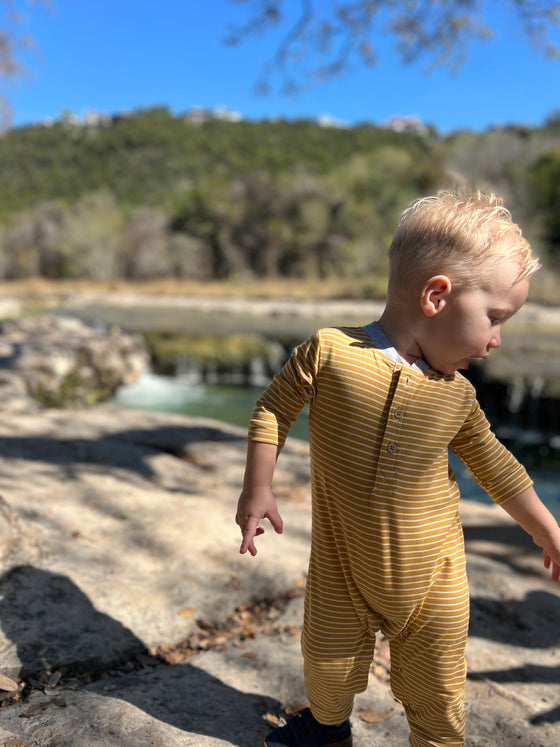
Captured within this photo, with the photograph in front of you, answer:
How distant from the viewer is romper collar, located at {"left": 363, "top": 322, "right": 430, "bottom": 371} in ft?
4.75

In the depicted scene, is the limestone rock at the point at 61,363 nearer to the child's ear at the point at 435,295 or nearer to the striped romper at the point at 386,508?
the striped romper at the point at 386,508

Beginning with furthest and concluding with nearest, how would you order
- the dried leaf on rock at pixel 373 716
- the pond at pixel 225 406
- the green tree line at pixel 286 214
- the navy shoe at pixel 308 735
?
1. the green tree line at pixel 286 214
2. the pond at pixel 225 406
3. the dried leaf on rock at pixel 373 716
4. the navy shoe at pixel 308 735

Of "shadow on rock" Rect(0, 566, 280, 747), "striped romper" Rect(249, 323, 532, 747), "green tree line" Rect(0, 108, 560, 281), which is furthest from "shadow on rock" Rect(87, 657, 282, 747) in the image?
"green tree line" Rect(0, 108, 560, 281)

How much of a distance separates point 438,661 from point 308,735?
1.44 feet

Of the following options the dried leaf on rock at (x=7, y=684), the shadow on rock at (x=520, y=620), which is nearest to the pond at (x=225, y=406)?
the shadow on rock at (x=520, y=620)

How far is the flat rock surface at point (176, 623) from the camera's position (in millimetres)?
1658

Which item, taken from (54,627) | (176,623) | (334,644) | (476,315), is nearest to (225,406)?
(176,623)

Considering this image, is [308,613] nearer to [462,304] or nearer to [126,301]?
[462,304]

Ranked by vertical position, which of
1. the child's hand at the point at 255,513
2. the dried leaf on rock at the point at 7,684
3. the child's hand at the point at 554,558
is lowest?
the dried leaf on rock at the point at 7,684

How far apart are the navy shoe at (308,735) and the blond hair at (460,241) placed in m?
1.17

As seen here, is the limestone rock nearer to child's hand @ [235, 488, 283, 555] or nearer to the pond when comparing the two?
the pond

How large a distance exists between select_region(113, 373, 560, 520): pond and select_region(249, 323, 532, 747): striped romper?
4111 millimetres

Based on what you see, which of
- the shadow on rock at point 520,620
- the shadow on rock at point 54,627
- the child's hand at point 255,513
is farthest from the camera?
the shadow on rock at point 520,620

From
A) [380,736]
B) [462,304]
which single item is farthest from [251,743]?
[462,304]
